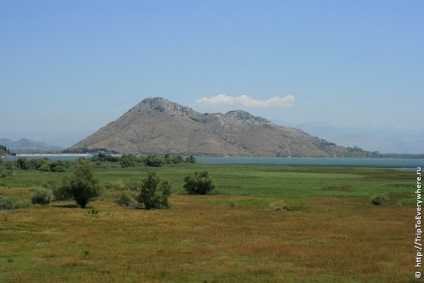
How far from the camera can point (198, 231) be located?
40031 millimetres

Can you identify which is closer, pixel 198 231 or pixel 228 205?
pixel 198 231

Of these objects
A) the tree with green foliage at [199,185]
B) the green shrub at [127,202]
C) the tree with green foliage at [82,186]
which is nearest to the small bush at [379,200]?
the tree with green foliage at [199,185]

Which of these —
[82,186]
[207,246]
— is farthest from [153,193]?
[207,246]

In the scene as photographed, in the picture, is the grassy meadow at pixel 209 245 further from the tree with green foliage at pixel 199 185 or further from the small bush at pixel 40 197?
the tree with green foliage at pixel 199 185

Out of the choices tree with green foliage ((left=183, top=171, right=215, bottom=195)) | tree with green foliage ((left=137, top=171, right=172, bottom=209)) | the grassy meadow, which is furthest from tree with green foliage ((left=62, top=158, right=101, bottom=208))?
tree with green foliage ((left=183, top=171, right=215, bottom=195))

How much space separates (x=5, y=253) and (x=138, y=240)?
377 inches

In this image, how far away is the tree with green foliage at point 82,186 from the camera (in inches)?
2427

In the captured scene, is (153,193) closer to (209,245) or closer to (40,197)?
(40,197)

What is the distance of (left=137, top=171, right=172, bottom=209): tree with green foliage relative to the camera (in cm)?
6134

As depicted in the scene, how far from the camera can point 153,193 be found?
202ft

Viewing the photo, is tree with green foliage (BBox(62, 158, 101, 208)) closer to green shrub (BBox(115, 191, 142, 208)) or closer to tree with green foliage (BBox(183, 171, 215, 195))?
green shrub (BBox(115, 191, 142, 208))

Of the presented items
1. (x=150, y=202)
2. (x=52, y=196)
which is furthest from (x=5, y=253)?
(x=52, y=196)

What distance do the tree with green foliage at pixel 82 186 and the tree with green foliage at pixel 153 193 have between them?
21.2 feet

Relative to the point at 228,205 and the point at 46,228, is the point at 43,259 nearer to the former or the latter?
the point at 46,228
